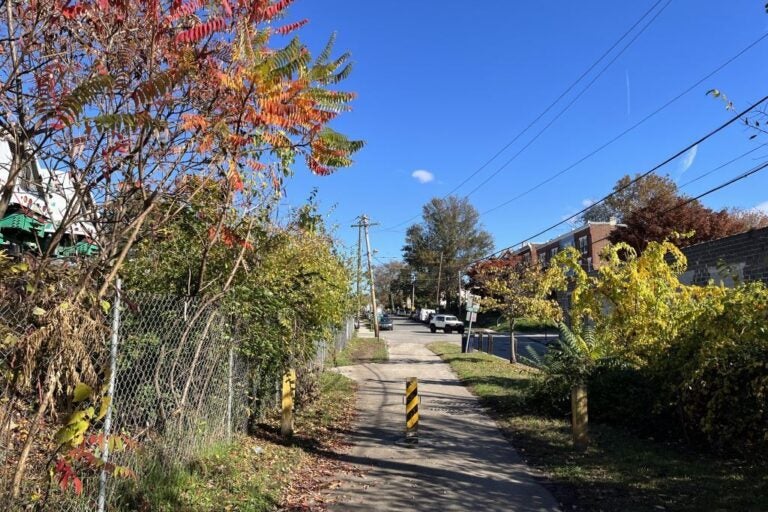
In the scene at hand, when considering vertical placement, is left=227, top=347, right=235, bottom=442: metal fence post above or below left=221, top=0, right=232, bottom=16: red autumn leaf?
below

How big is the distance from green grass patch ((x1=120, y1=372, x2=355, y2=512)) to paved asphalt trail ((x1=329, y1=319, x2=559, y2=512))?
600 mm

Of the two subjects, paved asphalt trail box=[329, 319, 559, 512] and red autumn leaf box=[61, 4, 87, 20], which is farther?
paved asphalt trail box=[329, 319, 559, 512]

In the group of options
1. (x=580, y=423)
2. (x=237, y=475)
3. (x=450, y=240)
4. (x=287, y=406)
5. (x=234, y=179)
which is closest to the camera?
(x=234, y=179)

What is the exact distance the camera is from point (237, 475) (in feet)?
20.0

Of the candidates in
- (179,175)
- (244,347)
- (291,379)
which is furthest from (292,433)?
(179,175)

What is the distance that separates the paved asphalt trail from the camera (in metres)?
5.95

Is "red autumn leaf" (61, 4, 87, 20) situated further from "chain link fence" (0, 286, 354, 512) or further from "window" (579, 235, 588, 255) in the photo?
"window" (579, 235, 588, 255)

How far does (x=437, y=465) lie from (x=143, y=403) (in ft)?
12.2

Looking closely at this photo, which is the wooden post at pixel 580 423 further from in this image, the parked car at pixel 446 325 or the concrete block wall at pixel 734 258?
the parked car at pixel 446 325

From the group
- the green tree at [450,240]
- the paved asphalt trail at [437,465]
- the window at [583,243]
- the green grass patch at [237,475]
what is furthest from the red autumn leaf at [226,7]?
the green tree at [450,240]

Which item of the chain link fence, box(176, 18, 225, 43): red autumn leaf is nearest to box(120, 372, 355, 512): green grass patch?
the chain link fence

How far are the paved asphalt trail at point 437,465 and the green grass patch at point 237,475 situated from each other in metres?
0.60

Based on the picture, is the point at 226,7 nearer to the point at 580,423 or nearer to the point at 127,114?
the point at 127,114

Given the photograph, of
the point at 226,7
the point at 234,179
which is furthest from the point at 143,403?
the point at 226,7
